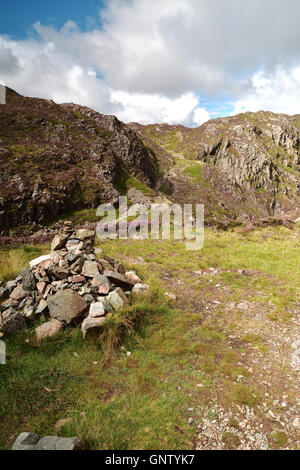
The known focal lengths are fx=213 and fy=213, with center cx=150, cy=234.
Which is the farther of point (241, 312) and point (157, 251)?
point (157, 251)

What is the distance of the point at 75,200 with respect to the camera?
86.9 feet

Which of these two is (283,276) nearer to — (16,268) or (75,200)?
(16,268)

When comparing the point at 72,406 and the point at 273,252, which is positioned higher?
the point at 273,252

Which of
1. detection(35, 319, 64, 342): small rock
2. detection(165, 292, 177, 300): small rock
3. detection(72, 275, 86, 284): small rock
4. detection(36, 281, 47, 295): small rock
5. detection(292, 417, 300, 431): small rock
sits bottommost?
detection(292, 417, 300, 431): small rock

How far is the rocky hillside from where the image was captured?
70.4m

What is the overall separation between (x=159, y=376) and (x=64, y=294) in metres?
4.23

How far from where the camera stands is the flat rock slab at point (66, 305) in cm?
741

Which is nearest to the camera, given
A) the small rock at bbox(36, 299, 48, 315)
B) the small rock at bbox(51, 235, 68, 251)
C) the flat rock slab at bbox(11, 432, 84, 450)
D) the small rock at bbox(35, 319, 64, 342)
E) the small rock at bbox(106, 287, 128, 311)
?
the flat rock slab at bbox(11, 432, 84, 450)

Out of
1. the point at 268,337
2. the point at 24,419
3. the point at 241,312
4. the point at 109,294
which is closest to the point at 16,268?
the point at 109,294

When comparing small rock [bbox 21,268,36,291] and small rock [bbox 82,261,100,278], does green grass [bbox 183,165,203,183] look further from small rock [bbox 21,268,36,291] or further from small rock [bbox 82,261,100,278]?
small rock [bbox 21,268,36,291]

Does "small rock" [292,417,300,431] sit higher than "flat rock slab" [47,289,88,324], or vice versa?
"flat rock slab" [47,289,88,324]

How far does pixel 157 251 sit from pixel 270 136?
350 ft

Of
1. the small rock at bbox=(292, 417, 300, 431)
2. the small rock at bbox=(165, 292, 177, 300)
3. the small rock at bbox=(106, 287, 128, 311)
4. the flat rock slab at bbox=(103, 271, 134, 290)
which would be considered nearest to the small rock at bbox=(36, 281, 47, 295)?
the flat rock slab at bbox=(103, 271, 134, 290)

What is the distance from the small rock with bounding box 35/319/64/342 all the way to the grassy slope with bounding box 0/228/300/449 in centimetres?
22
